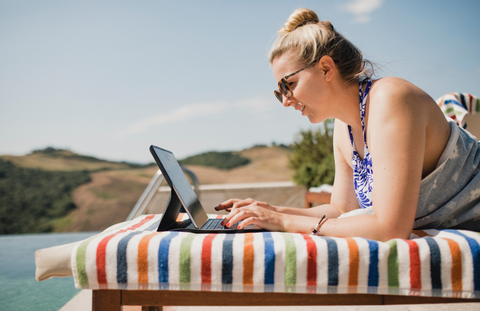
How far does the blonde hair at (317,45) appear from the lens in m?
1.25

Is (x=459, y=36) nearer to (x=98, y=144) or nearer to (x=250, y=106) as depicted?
(x=250, y=106)

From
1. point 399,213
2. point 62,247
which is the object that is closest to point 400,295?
point 399,213

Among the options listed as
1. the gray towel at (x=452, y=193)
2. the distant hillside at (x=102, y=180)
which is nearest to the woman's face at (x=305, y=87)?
the gray towel at (x=452, y=193)

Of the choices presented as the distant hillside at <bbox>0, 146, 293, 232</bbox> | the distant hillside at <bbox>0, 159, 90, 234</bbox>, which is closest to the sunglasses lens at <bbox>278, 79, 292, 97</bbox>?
the distant hillside at <bbox>0, 146, 293, 232</bbox>

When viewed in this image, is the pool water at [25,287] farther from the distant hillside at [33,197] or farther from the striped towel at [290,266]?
the distant hillside at [33,197]

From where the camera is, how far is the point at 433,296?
30.1 inches

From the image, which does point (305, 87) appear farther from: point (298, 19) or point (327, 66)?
point (298, 19)

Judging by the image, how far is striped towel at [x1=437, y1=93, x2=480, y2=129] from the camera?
2436 millimetres

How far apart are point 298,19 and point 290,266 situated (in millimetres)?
1172

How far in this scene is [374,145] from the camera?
98cm

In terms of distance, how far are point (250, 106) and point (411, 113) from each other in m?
47.2

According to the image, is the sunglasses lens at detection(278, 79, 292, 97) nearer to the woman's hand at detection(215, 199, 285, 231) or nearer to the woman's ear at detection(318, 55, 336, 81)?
the woman's ear at detection(318, 55, 336, 81)

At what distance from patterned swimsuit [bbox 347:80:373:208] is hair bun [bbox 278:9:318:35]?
425 millimetres

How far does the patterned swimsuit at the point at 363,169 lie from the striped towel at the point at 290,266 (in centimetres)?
52
